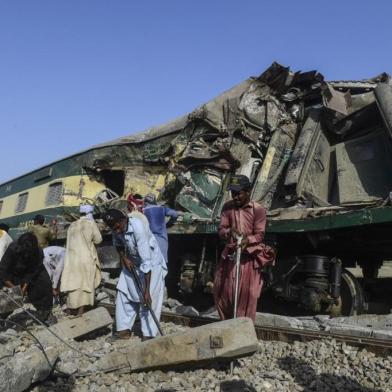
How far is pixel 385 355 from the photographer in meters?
4.13

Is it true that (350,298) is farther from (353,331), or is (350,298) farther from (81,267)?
(81,267)

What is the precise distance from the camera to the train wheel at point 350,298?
20.8 ft

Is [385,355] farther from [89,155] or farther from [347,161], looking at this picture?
[89,155]

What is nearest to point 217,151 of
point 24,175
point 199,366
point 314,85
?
point 314,85

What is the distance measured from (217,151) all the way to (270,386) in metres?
5.53

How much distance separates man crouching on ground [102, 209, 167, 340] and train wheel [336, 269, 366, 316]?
259 centimetres

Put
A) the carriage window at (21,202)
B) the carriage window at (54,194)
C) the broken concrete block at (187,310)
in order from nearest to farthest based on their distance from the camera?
the broken concrete block at (187,310) → the carriage window at (54,194) → the carriage window at (21,202)

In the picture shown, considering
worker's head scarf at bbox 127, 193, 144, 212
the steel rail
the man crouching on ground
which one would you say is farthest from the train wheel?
worker's head scarf at bbox 127, 193, 144, 212

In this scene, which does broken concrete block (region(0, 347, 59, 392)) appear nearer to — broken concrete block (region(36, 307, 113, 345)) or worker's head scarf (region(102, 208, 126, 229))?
broken concrete block (region(36, 307, 113, 345))

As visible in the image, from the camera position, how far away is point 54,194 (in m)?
12.6

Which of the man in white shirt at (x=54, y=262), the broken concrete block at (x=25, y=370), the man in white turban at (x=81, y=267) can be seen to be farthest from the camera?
the man in white shirt at (x=54, y=262)

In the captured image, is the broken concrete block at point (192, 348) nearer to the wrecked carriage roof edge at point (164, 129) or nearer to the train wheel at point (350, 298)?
the train wheel at point (350, 298)

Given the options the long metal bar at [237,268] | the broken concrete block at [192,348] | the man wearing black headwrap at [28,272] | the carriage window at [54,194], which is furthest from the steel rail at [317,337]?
the carriage window at [54,194]

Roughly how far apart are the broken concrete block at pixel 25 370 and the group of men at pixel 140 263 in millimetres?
1269
